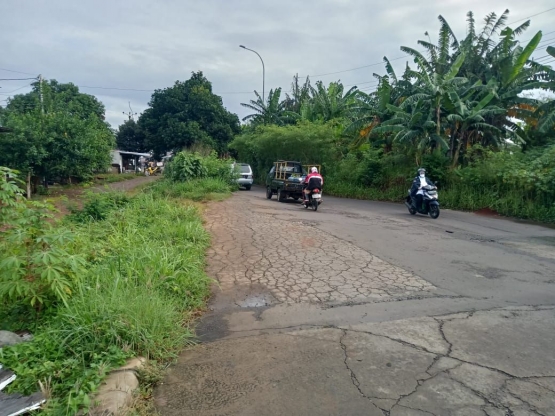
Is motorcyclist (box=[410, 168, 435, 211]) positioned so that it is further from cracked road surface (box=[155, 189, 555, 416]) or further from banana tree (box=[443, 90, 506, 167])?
cracked road surface (box=[155, 189, 555, 416])

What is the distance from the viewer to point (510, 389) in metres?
3.15

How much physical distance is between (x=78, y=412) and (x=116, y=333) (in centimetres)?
89

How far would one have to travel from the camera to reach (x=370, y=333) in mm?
4195

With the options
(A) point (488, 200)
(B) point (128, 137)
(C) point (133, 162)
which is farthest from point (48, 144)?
(C) point (133, 162)

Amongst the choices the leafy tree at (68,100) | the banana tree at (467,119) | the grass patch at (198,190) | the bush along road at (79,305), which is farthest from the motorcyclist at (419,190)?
the leafy tree at (68,100)

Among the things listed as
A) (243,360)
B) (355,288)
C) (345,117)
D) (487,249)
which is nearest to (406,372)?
(243,360)

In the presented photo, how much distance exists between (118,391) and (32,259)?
5.54 ft

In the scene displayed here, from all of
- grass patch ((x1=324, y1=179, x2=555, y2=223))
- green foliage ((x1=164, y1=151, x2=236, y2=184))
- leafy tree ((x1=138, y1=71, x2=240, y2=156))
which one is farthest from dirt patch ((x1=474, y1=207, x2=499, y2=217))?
leafy tree ((x1=138, y1=71, x2=240, y2=156))

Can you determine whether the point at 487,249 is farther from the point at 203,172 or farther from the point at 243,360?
the point at 203,172

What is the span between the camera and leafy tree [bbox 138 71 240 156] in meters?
37.9

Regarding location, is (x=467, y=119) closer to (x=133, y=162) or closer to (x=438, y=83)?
(x=438, y=83)

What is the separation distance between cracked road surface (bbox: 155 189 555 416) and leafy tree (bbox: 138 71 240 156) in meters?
31.2

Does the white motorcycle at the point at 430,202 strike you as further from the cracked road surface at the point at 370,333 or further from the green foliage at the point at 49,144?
the green foliage at the point at 49,144

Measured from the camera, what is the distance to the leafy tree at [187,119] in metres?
37.9
